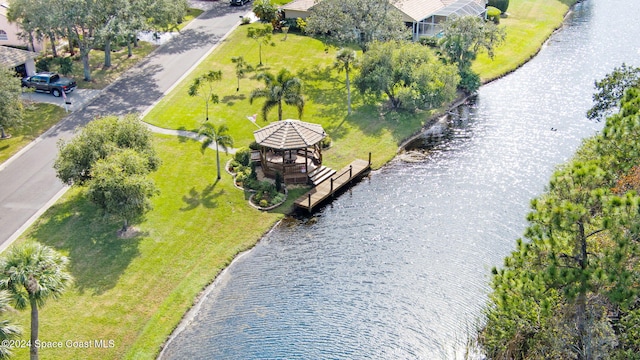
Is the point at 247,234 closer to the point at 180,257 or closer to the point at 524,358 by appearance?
the point at 180,257

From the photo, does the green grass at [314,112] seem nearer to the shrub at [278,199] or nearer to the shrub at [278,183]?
the shrub at [278,183]

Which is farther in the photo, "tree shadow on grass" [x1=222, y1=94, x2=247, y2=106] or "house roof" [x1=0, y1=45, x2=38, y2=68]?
"tree shadow on grass" [x1=222, y1=94, x2=247, y2=106]

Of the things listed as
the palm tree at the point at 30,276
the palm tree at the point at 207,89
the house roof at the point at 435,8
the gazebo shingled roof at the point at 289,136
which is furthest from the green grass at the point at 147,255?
the house roof at the point at 435,8

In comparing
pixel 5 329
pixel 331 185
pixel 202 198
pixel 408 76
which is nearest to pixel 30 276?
pixel 5 329

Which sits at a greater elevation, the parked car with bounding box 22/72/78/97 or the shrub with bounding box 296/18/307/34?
the shrub with bounding box 296/18/307/34

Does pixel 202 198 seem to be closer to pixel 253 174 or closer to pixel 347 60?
pixel 253 174

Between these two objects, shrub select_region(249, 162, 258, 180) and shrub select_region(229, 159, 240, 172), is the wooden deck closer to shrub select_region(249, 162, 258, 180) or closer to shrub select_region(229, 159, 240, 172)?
shrub select_region(249, 162, 258, 180)

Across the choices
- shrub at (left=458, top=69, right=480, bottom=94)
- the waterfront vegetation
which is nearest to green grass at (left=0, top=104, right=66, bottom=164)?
the waterfront vegetation
